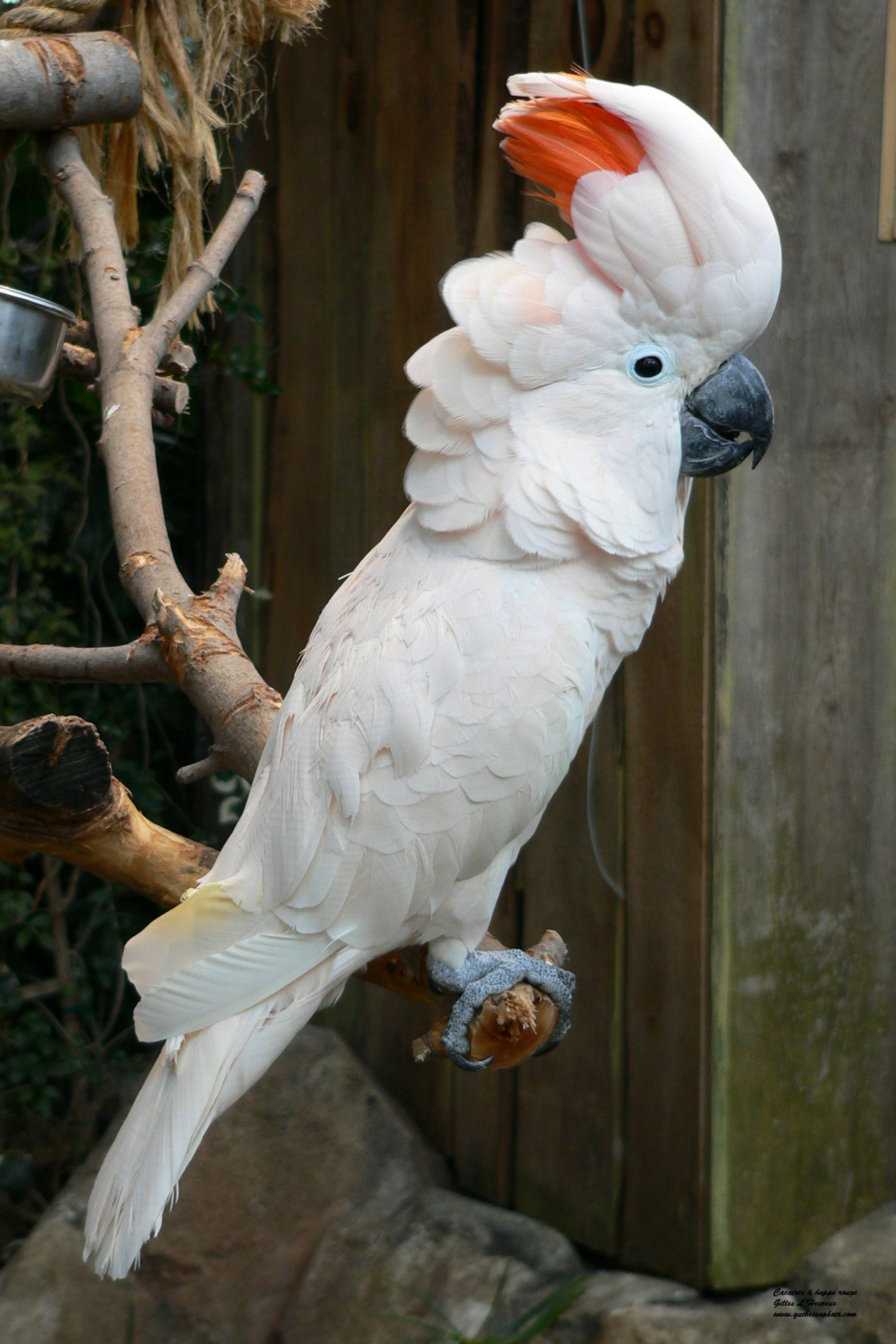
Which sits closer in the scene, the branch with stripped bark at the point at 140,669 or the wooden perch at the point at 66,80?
the branch with stripped bark at the point at 140,669

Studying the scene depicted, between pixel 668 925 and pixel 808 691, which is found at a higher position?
pixel 808 691

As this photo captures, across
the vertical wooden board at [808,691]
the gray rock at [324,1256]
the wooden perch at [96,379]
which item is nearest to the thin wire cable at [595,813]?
the vertical wooden board at [808,691]

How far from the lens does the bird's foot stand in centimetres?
128

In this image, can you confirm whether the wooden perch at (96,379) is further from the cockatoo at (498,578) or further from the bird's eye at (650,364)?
the bird's eye at (650,364)

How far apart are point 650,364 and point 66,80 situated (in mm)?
954

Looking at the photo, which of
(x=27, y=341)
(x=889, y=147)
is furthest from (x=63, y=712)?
(x=889, y=147)

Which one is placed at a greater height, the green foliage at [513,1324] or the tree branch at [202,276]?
the tree branch at [202,276]

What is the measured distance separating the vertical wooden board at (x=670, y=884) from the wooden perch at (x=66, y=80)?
2.64ft

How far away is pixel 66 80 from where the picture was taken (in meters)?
1.66

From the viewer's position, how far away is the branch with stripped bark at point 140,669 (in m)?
1.23

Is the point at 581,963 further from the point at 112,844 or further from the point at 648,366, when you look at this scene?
the point at 648,366

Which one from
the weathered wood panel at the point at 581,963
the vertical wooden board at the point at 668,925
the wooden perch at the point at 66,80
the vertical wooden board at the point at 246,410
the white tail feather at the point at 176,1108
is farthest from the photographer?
the vertical wooden board at the point at 246,410

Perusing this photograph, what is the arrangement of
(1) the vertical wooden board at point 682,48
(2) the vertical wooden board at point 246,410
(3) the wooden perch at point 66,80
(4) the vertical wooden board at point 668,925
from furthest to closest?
(2) the vertical wooden board at point 246,410 < (4) the vertical wooden board at point 668,925 < (1) the vertical wooden board at point 682,48 < (3) the wooden perch at point 66,80

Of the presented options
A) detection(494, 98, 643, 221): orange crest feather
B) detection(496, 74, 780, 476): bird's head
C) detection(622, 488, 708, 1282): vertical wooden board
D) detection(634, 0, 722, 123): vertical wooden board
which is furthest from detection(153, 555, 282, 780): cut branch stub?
detection(634, 0, 722, 123): vertical wooden board
